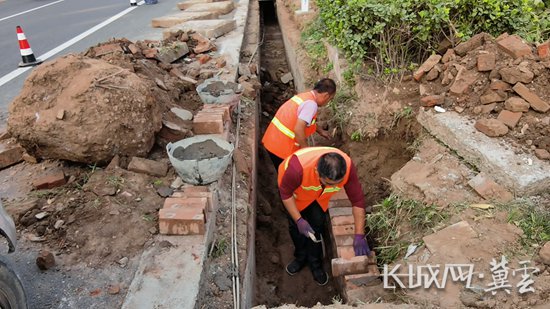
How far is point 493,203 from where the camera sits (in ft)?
9.91

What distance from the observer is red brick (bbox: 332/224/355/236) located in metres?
3.61

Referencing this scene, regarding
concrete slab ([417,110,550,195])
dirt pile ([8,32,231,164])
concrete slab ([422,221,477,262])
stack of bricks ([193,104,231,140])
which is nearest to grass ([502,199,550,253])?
concrete slab ([417,110,550,195])

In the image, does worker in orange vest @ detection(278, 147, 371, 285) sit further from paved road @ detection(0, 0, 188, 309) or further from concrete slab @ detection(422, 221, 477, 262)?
paved road @ detection(0, 0, 188, 309)

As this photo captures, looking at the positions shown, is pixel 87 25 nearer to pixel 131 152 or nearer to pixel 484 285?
pixel 131 152

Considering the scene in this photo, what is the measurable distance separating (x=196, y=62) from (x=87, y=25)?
5542 mm

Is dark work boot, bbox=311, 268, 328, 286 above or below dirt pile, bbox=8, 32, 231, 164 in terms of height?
below

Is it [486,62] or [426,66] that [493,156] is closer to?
[486,62]

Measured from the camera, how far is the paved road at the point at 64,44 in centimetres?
249

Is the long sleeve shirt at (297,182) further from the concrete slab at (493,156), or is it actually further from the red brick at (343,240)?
the concrete slab at (493,156)

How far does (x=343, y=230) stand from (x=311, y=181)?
2.00 ft

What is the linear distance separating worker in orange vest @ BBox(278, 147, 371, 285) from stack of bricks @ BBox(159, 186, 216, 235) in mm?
775

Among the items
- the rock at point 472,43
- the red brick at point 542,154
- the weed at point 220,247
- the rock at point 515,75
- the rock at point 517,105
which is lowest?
the weed at point 220,247

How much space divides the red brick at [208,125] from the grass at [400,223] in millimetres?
1757

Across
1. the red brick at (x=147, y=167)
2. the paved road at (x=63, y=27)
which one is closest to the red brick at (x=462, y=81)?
the red brick at (x=147, y=167)
